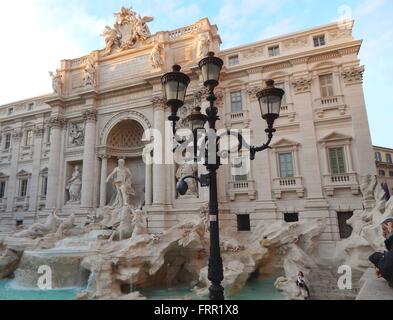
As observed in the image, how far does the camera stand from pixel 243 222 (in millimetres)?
14953

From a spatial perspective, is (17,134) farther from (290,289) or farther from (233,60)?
(290,289)

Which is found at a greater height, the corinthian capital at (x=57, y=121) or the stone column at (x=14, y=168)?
the corinthian capital at (x=57, y=121)

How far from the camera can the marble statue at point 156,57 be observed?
57.2 ft

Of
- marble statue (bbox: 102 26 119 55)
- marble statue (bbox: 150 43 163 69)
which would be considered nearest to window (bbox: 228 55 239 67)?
marble statue (bbox: 150 43 163 69)

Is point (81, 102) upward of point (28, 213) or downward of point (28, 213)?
upward

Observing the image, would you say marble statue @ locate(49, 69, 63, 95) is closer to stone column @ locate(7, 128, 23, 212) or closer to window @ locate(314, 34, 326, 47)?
stone column @ locate(7, 128, 23, 212)

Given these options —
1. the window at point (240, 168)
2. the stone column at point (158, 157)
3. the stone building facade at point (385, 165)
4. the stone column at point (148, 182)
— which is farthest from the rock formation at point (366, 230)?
the stone building facade at point (385, 165)

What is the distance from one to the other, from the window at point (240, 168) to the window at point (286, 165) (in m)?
1.75

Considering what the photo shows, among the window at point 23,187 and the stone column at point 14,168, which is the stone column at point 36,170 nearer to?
the window at point 23,187
